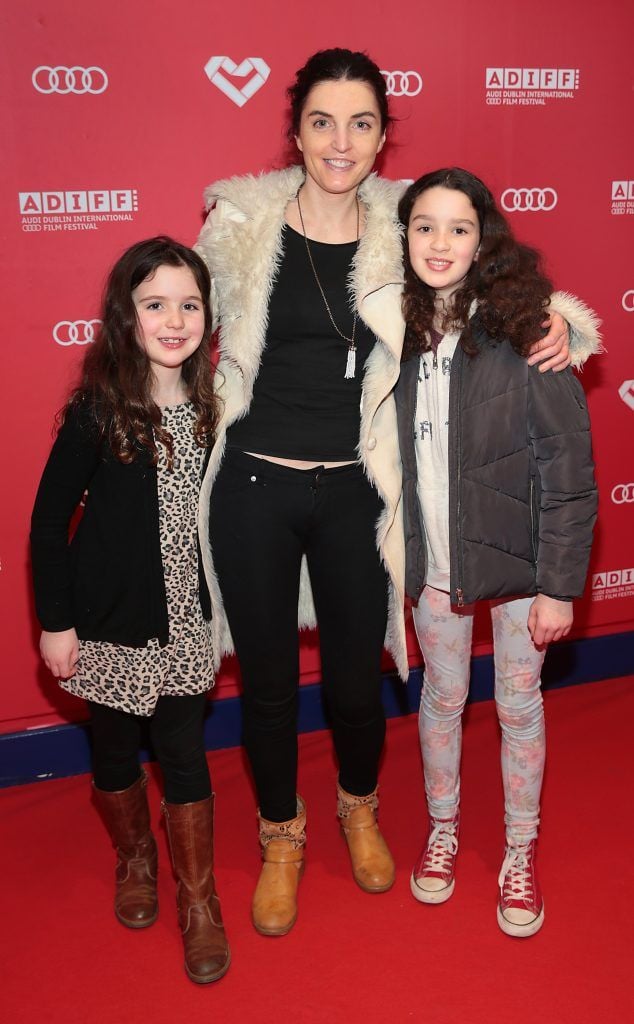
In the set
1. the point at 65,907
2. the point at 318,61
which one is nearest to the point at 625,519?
the point at 318,61

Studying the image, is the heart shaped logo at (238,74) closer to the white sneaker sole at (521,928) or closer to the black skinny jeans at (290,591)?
the black skinny jeans at (290,591)

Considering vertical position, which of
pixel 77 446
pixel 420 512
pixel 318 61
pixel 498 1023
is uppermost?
pixel 318 61

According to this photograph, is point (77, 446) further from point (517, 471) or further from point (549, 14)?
point (549, 14)

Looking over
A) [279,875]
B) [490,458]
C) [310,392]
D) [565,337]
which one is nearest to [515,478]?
[490,458]

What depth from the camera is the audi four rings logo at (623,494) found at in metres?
3.26

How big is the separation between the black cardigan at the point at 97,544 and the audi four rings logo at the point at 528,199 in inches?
65.2

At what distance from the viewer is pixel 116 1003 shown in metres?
1.96

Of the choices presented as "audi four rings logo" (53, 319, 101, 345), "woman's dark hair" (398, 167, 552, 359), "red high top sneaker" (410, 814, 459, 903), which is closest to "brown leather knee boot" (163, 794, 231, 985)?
"red high top sneaker" (410, 814, 459, 903)

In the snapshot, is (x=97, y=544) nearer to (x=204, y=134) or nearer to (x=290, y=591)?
(x=290, y=591)

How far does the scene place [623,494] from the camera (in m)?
3.27

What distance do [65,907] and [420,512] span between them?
133 cm

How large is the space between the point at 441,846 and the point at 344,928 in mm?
317

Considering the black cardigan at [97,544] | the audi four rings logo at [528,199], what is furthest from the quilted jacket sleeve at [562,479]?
the audi four rings logo at [528,199]

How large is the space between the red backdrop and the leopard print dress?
2.83 feet
